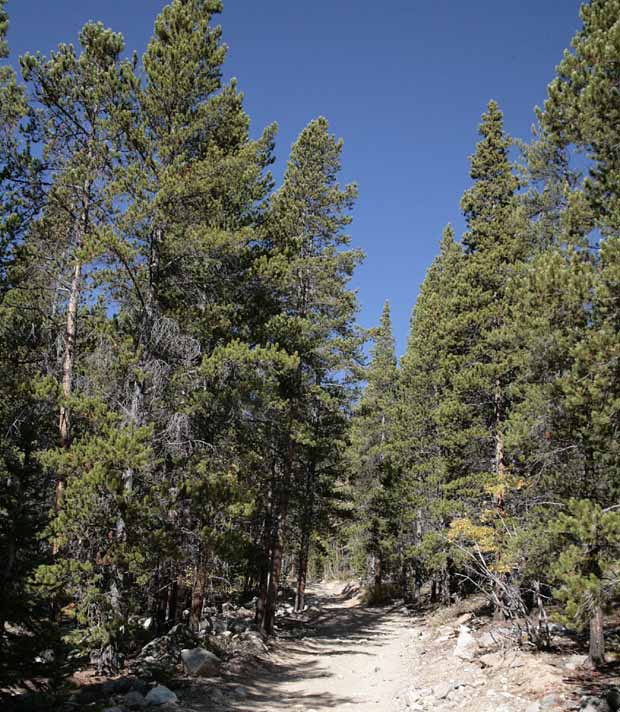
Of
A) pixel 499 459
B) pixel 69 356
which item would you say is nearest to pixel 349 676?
pixel 499 459

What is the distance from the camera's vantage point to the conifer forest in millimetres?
9203

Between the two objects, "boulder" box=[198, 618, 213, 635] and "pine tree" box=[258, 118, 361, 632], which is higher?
"pine tree" box=[258, 118, 361, 632]

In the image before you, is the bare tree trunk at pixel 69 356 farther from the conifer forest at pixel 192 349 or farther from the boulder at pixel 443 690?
the boulder at pixel 443 690

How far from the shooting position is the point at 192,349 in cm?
1236

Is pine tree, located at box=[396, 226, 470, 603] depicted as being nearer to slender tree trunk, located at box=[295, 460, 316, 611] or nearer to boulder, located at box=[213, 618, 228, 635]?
slender tree trunk, located at box=[295, 460, 316, 611]

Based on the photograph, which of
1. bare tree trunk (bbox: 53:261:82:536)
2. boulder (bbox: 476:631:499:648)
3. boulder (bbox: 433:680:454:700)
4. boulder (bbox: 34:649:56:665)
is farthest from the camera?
boulder (bbox: 476:631:499:648)

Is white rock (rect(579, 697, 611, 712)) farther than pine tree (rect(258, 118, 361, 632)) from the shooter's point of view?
No

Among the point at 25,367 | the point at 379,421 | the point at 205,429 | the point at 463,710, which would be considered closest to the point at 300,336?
the point at 205,429

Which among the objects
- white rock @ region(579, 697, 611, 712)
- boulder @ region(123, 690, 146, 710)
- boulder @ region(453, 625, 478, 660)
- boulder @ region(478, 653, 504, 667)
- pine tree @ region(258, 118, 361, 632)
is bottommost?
boulder @ region(453, 625, 478, 660)

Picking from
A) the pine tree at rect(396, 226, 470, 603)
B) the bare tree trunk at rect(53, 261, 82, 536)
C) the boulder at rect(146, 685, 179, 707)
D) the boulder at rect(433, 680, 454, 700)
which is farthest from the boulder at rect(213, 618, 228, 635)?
the boulder at rect(433, 680, 454, 700)

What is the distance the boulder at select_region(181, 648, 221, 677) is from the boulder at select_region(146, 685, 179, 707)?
180 centimetres

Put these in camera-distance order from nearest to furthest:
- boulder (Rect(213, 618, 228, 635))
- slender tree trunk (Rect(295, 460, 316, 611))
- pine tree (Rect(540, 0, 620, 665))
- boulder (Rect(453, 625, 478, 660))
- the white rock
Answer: the white rock, pine tree (Rect(540, 0, 620, 665)), boulder (Rect(453, 625, 478, 660)), boulder (Rect(213, 618, 228, 635)), slender tree trunk (Rect(295, 460, 316, 611))

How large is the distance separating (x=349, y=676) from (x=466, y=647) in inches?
118

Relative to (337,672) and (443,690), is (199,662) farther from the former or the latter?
(443,690)
